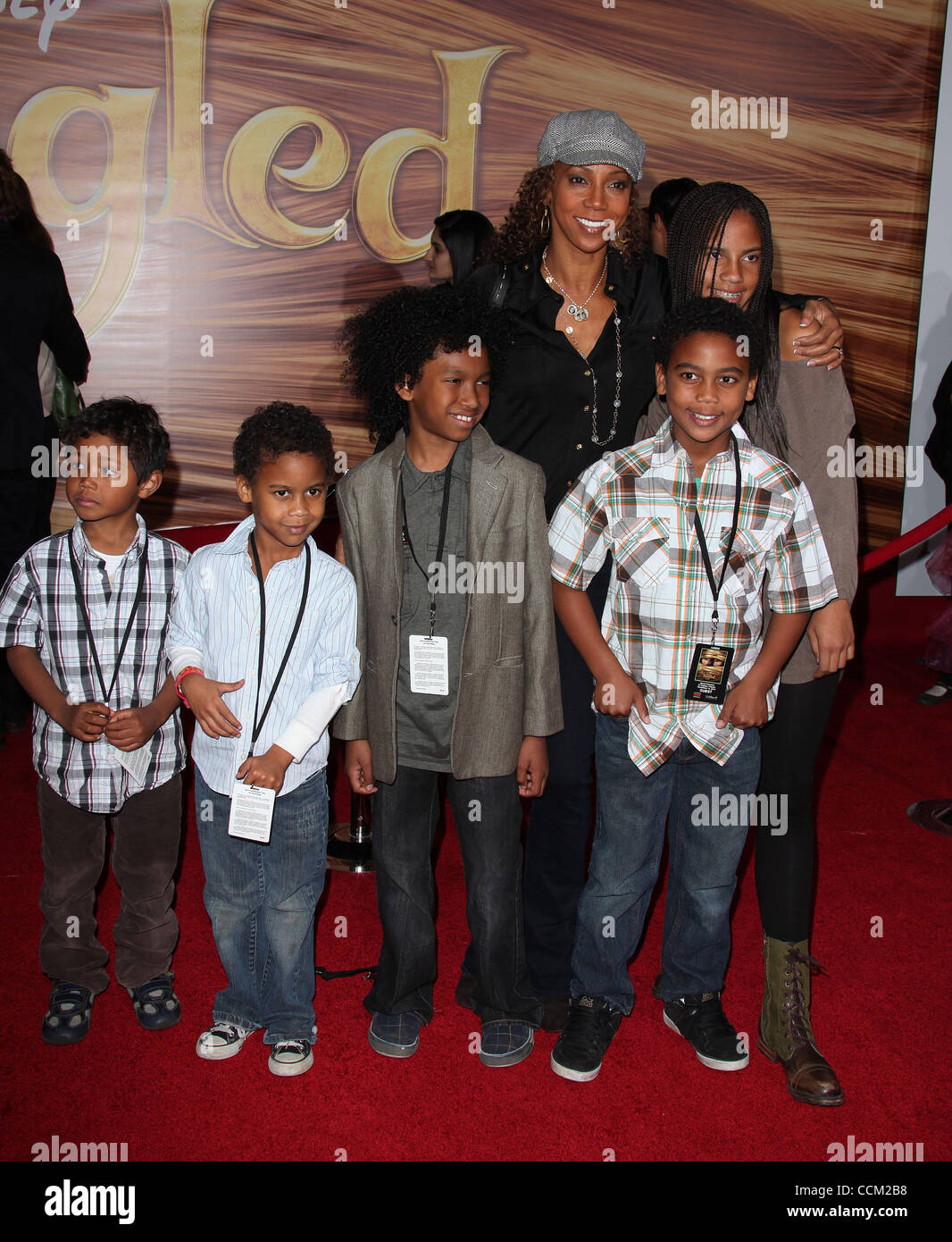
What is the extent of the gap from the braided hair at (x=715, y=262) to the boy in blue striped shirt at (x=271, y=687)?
87cm

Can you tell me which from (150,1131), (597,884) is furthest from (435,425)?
(150,1131)

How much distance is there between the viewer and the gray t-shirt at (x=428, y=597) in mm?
2408

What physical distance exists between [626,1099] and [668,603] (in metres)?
1.11

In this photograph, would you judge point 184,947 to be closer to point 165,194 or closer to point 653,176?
point 165,194

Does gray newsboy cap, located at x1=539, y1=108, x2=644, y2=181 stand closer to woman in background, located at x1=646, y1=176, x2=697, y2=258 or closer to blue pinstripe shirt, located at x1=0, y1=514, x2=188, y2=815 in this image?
→ blue pinstripe shirt, located at x1=0, y1=514, x2=188, y2=815

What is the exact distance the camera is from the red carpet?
2273 mm

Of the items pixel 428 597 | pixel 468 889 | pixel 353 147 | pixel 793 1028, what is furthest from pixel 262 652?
pixel 353 147

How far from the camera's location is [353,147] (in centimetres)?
583

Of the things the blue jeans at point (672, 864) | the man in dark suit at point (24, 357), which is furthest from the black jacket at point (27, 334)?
the blue jeans at point (672, 864)

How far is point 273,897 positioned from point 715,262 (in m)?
1.71

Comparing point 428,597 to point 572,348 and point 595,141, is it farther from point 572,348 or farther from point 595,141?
point 595,141

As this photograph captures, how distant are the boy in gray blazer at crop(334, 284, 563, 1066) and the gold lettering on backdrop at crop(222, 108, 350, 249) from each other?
3653 millimetres

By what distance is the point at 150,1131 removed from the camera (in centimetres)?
227

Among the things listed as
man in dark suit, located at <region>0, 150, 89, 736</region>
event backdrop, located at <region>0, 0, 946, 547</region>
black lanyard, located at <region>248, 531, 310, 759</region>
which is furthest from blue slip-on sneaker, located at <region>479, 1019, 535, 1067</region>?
event backdrop, located at <region>0, 0, 946, 547</region>
